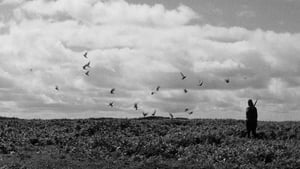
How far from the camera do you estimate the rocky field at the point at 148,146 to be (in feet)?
77.7

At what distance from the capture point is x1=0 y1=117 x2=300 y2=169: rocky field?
77.7 ft

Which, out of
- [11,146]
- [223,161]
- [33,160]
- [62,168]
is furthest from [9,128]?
[223,161]

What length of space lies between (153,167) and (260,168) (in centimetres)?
479

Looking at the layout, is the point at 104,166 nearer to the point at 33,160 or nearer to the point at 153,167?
the point at 153,167

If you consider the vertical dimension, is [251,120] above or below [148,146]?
above

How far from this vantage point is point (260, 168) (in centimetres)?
2266

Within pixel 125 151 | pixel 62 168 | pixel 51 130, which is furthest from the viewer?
pixel 51 130

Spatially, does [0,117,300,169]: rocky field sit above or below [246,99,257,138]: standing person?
below

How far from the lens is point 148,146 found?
89.5 ft

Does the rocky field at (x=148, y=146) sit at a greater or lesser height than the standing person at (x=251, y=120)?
lesser

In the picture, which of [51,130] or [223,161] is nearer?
[223,161]

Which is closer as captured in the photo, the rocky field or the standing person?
the rocky field

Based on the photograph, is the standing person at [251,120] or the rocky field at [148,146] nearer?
the rocky field at [148,146]

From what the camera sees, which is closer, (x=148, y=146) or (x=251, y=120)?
(x=148, y=146)
